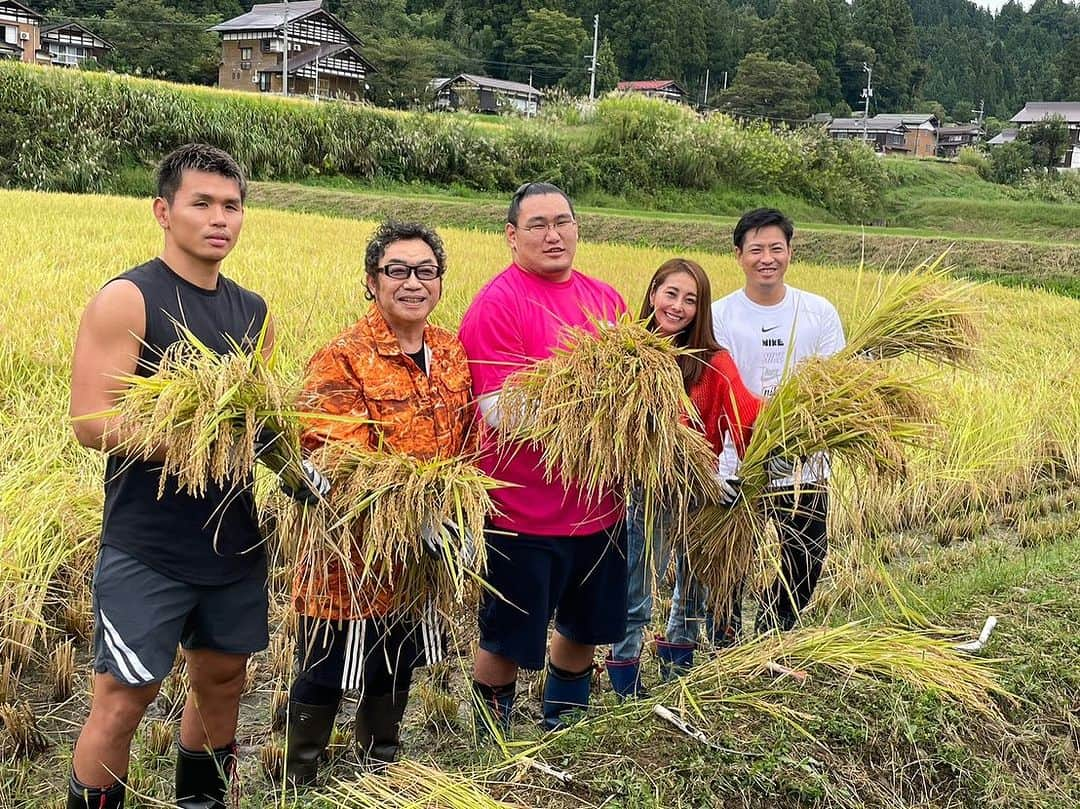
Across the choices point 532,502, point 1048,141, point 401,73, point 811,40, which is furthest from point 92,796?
point 811,40

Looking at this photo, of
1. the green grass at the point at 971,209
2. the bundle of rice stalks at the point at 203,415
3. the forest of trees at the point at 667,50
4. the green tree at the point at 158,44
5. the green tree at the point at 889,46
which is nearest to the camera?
the bundle of rice stalks at the point at 203,415

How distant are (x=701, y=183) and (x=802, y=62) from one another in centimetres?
3934

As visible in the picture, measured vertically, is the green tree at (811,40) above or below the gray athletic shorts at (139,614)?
above

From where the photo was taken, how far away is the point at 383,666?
240 centimetres

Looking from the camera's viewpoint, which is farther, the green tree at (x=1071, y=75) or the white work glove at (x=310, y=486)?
the green tree at (x=1071, y=75)

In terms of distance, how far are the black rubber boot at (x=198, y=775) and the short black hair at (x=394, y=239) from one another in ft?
4.13

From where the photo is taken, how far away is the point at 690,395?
2.73 m

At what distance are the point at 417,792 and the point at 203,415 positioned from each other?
94 cm

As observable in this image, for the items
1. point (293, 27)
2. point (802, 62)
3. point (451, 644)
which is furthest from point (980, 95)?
point (451, 644)

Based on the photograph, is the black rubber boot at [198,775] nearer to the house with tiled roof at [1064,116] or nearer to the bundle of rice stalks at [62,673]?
the bundle of rice stalks at [62,673]

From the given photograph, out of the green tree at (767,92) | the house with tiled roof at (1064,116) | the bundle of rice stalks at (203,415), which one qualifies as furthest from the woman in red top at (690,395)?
the green tree at (767,92)

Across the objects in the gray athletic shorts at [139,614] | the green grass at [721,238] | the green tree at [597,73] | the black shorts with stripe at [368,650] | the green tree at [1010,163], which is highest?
the green tree at [597,73]

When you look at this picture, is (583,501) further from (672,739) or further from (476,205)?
(476,205)

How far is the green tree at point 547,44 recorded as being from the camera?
54.7m
